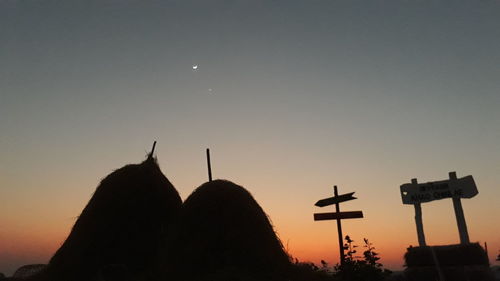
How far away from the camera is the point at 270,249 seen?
960 centimetres

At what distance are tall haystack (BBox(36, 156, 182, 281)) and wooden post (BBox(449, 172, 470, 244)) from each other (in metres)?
9.51

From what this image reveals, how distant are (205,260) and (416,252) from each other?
25.2ft

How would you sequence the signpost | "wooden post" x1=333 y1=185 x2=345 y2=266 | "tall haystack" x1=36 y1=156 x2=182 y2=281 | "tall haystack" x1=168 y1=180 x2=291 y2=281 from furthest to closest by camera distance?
the signpost, "wooden post" x1=333 y1=185 x2=345 y2=266, "tall haystack" x1=36 y1=156 x2=182 y2=281, "tall haystack" x1=168 y1=180 x2=291 y2=281

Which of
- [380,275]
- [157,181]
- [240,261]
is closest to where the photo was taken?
[240,261]

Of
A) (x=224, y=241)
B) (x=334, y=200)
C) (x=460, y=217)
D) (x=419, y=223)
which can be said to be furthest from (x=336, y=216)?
(x=460, y=217)

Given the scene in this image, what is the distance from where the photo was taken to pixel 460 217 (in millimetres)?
13789

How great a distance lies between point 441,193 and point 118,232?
10782 mm

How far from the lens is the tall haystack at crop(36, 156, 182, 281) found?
1030 centimetres

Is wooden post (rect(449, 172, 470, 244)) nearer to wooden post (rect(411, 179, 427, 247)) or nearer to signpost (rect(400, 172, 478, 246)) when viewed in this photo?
signpost (rect(400, 172, 478, 246))

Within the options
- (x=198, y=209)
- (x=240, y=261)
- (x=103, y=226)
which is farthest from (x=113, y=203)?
(x=240, y=261)

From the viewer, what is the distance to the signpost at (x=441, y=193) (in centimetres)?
1366

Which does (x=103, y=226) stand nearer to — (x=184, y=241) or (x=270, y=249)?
(x=184, y=241)

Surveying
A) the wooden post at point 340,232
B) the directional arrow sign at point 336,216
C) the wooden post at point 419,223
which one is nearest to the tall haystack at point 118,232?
the directional arrow sign at point 336,216

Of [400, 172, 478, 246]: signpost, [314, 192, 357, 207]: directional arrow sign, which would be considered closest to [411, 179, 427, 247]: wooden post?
[400, 172, 478, 246]: signpost
